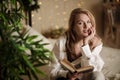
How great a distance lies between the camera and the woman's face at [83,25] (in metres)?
1.98

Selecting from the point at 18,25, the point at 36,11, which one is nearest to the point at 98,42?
the point at 18,25

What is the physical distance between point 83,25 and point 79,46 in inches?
6.2

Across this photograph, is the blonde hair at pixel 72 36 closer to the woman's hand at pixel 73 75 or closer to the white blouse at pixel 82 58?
the white blouse at pixel 82 58

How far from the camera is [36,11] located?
3.54m

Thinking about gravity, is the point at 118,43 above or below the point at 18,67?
below

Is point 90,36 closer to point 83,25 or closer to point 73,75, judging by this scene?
point 83,25

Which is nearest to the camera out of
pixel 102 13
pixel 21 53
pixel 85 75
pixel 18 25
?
pixel 21 53

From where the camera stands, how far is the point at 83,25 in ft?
6.54

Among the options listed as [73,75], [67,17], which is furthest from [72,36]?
[67,17]

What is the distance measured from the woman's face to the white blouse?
10 centimetres

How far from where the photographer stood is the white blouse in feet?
6.26

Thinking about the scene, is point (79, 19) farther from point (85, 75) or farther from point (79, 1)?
point (79, 1)

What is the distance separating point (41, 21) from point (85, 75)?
2.04 meters

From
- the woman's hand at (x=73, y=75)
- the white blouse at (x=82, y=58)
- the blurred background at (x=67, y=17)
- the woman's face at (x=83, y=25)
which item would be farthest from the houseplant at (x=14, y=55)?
the blurred background at (x=67, y=17)
